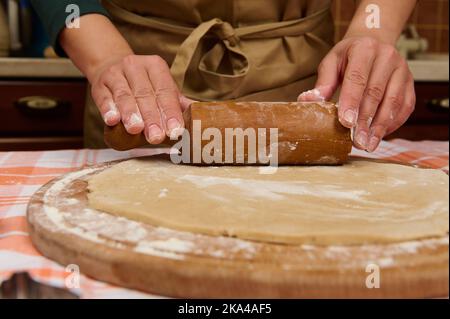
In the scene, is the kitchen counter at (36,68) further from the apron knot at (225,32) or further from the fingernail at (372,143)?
the fingernail at (372,143)

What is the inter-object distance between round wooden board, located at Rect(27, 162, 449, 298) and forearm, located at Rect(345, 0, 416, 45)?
2.25 feet

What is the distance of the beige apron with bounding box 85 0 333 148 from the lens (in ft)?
3.94

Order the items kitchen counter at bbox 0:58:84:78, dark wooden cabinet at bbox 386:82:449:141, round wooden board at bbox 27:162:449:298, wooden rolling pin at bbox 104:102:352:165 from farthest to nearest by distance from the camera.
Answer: dark wooden cabinet at bbox 386:82:449:141, kitchen counter at bbox 0:58:84:78, wooden rolling pin at bbox 104:102:352:165, round wooden board at bbox 27:162:449:298

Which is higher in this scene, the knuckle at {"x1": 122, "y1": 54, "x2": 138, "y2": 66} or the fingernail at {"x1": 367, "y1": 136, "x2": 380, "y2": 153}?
the knuckle at {"x1": 122, "y1": 54, "x2": 138, "y2": 66}

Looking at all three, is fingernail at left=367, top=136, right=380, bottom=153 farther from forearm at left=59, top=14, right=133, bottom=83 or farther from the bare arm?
forearm at left=59, top=14, right=133, bottom=83

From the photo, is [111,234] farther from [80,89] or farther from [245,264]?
[80,89]

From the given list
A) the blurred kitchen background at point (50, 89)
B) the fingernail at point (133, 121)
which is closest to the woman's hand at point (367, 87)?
the fingernail at point (133, 121)

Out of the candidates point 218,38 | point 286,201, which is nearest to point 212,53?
point 218,38

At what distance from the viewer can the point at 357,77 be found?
39.2 inches

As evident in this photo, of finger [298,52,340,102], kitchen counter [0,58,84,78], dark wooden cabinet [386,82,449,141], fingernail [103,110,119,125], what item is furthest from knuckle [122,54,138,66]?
dark wooden cabinet [386,82,449,141]

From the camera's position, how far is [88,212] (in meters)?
0.69
